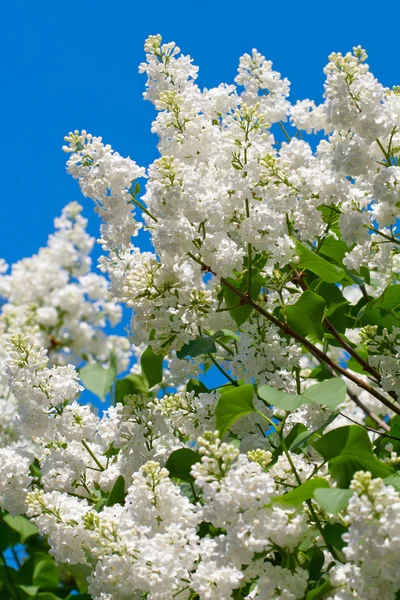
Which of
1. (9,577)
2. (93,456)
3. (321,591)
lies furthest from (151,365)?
(9,577)

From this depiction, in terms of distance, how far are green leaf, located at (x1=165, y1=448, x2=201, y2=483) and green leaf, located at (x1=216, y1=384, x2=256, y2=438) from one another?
15cm

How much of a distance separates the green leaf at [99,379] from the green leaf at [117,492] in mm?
854

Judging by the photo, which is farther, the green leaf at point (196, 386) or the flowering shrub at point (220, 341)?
the green leaf at point (196, 386)

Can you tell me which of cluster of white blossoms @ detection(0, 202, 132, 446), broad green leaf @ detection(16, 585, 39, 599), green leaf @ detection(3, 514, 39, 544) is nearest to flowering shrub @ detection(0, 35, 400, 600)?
green leaf @ detection(3, 514, 39, 544)

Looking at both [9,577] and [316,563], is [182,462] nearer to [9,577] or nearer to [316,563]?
[316,563]

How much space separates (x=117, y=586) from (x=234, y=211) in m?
A: 1.32

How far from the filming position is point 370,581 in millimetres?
1826

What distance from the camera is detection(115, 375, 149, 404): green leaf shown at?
3678mm

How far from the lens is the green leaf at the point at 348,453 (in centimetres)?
221

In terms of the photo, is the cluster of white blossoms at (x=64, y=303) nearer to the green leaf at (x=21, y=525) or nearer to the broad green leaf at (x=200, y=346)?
the green leaf at (x=21, y=525)

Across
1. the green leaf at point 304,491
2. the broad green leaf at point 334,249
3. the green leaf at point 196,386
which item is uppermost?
the broad green leaf at point 334,249

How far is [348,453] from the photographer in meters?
2.25

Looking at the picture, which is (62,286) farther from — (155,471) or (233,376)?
(155,471)

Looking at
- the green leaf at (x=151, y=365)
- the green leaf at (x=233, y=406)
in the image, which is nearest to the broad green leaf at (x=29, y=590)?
the green leaf at (x=151, y=365)
